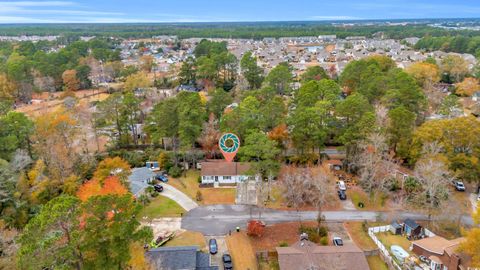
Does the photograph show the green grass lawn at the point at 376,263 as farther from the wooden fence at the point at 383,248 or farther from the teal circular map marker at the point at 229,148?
the teal circular map marker at the point at 229,148

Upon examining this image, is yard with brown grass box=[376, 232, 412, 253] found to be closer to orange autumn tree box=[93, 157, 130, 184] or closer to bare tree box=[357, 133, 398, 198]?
bare tree box=[357, 133, 398, 198]

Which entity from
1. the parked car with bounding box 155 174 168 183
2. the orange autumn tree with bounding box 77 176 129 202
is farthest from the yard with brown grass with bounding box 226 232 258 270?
the parked car with bounding box 155 174 168 183


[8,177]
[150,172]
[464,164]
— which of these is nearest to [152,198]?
[150,172]

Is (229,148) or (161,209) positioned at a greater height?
(229,148)

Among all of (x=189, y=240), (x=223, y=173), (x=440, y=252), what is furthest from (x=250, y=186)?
(x=440, y=252)

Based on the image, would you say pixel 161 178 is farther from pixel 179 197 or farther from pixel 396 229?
pixel 396 229

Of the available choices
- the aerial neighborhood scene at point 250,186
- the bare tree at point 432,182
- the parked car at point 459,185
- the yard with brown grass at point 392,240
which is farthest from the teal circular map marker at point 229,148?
the parked car at point 459,185
